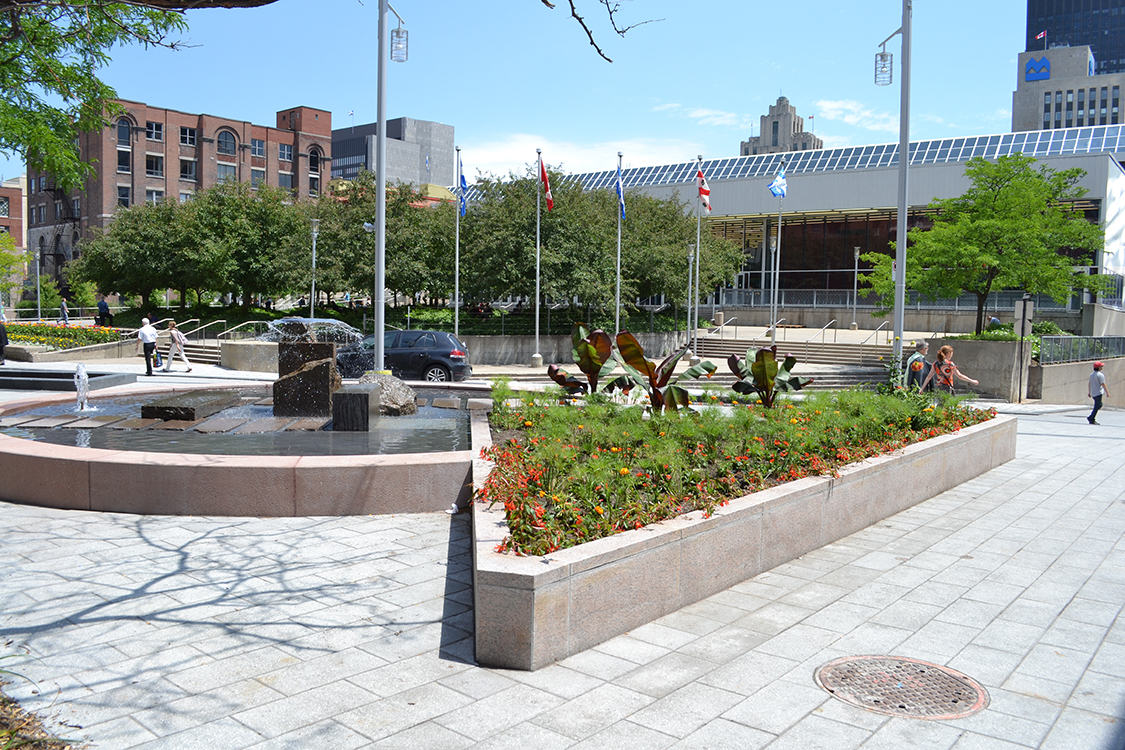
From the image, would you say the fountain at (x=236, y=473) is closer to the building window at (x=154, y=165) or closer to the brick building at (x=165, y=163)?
the brick building at (x=165, y=163)

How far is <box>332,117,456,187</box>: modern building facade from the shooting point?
4181 inches

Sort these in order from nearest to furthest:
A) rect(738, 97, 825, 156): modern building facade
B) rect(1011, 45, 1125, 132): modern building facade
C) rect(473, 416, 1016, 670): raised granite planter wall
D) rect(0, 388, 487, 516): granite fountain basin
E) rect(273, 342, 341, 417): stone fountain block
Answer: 1. rect(473, 416, 1016, 670): raised granite planter wall
2. rect(0, 388, 487, 516): granite fountain basin
3. rect(273, 342, 341, 417): stone fountain block
4. rect(1011, 45, 1125, 132): modern building facade
5. rect(738, 97, 825, 156): modern building facade

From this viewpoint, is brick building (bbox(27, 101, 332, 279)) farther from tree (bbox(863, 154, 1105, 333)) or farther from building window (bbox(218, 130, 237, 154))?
tree (bbox(863, 154, 1105, 333))

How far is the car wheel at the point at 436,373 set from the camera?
2230 cm

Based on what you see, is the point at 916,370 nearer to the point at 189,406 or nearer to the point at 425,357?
the point at 425,357

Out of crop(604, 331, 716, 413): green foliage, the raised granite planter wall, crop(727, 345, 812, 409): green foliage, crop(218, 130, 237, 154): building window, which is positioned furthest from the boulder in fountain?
crop(218, 130, 237, 154): building window

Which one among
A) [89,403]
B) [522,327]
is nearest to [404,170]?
[522,327]

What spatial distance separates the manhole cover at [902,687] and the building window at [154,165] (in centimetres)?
8133

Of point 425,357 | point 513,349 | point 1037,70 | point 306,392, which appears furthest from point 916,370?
point 1037,70

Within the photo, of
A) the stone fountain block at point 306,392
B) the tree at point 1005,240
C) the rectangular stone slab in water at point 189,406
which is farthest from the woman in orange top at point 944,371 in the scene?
the rectangular stone slab in water at point 189,406

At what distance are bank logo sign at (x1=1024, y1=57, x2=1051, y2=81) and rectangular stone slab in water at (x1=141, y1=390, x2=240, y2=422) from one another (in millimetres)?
177010

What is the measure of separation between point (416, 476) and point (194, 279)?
144 ft

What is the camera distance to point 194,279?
4675 centimetres

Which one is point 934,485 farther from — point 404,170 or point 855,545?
point 404,170
